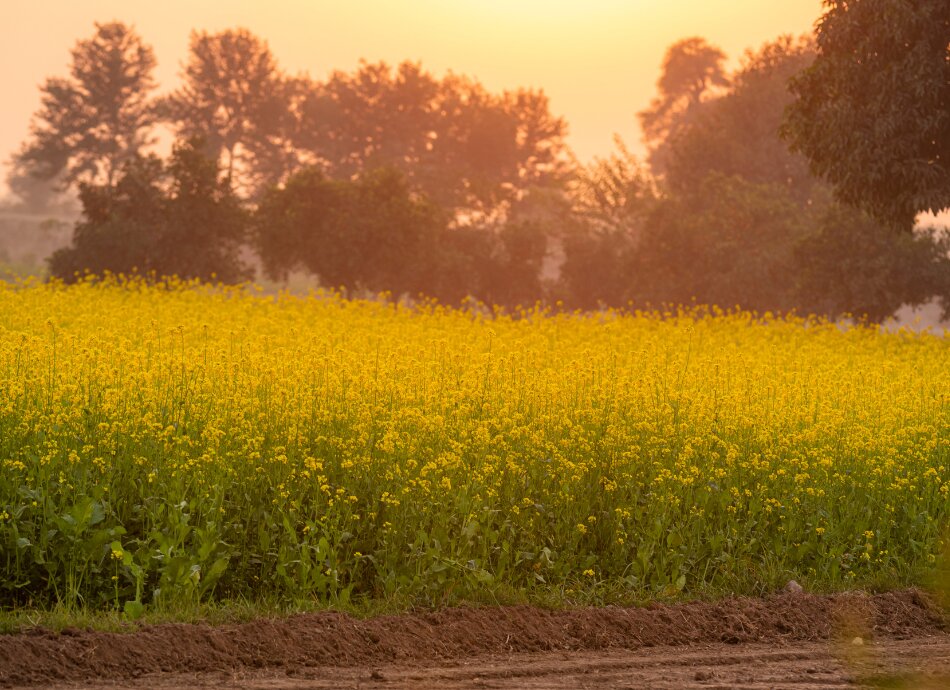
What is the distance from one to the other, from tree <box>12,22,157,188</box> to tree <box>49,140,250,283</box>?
29573mm

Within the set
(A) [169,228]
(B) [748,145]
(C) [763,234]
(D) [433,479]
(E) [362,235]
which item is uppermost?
(B) [748,145]

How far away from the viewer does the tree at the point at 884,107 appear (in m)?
26.2

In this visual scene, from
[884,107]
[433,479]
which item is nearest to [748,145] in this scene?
[884,107]

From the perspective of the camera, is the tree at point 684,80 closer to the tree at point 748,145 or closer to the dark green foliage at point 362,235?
the tree at point 748,145

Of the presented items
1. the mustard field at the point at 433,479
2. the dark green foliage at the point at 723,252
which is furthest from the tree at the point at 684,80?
the mustard field at the point at 433,479

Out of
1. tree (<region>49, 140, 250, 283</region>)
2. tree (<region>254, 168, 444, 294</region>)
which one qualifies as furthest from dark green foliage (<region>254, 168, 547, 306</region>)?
tree (<region>49, 140, 250, 283</region>)

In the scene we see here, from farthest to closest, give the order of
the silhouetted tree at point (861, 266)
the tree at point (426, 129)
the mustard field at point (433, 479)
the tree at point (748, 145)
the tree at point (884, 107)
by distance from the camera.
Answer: the tree at point (426, 129), the tree at point (748, 145), the silhouetted tree at point (861, 266), the tree at point (884, 107), the mustard field at point (433, 479)

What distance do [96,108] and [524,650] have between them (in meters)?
77.9

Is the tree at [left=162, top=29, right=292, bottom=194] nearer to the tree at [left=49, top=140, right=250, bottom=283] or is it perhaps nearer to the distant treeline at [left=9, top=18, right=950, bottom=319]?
the distant treeline at [left=9, top=18, right=950, bottom=319]

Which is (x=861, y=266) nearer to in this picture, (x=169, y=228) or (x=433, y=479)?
(x=169, y=228)

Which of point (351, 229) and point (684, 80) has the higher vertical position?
point (684, 80)

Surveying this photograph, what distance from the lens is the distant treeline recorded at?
160 ft

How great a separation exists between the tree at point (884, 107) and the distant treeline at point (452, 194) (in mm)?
1572

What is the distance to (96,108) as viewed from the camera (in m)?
80.9
